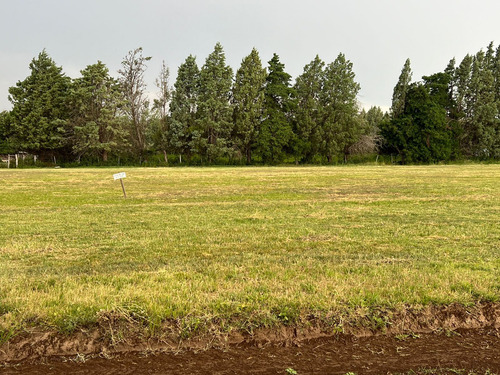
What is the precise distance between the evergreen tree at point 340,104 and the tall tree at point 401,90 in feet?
33.1

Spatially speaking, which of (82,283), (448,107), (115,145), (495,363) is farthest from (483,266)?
(448,107)

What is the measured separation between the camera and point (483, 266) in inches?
260

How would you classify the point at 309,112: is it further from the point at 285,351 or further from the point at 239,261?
the point at 285,351

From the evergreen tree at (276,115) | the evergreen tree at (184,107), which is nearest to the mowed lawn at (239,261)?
the evergreen tree at (276,115)

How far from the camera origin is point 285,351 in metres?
4.36

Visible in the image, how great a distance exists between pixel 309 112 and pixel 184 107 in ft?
68.8

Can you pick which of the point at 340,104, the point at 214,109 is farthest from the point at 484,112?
the point at 214,109

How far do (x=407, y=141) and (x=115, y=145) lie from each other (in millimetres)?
49061

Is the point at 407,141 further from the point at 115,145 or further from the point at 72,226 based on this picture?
the point at 72,226

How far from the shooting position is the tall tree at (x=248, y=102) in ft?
194

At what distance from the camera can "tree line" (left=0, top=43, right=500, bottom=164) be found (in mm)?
59594

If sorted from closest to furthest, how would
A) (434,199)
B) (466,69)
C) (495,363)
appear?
(495,363) → (434,199) → (466,69)

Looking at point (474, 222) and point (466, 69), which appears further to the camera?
point (466, 69)

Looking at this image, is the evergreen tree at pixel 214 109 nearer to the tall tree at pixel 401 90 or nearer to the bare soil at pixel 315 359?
the tall tree at pixel 401 90
